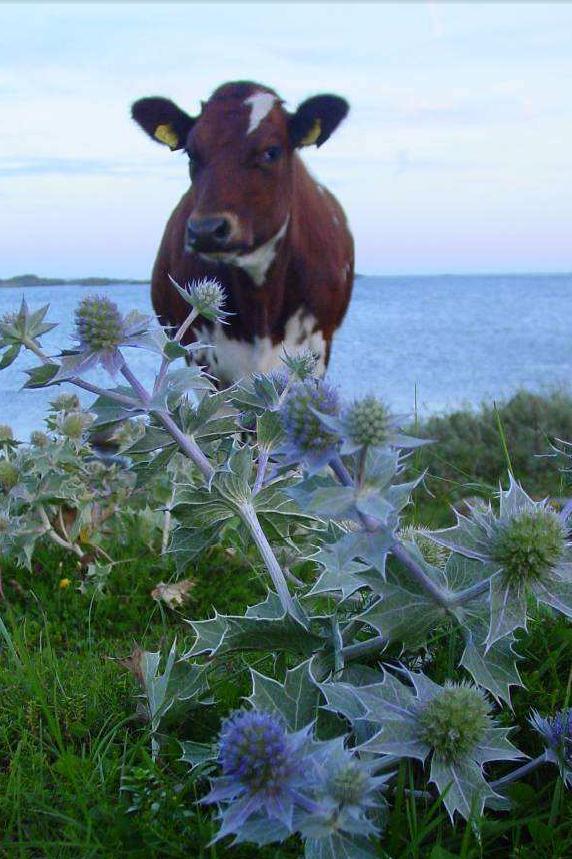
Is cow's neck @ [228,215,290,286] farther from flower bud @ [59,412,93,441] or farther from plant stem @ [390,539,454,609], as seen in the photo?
plant stem @ [390,539,454,609]

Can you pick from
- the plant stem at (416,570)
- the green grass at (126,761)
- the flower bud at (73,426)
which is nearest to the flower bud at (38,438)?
the flower bud at (73,426)

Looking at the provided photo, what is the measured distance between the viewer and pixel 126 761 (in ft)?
6.19

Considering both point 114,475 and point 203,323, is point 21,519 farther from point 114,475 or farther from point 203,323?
point 203,323

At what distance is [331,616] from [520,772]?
456 mm

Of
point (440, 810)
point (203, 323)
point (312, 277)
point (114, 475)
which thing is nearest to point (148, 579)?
point (114, 475)

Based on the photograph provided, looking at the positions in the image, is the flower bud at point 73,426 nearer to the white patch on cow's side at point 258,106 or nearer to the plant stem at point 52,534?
the plant stem at point 52,534

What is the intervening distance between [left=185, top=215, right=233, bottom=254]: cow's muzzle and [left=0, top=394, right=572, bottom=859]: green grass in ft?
7.93

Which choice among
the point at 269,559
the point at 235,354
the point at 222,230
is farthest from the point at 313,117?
the point at 269,559

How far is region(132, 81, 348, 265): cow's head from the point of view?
17.0 feet

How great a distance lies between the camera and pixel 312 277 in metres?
6.00

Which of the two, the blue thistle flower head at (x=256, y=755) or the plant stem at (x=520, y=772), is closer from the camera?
the blue thistle flower head at (x=256, y=755)

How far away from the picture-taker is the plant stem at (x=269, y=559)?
177 cm

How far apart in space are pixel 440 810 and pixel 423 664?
1.35ft

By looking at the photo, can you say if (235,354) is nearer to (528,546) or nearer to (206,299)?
(206,299)
